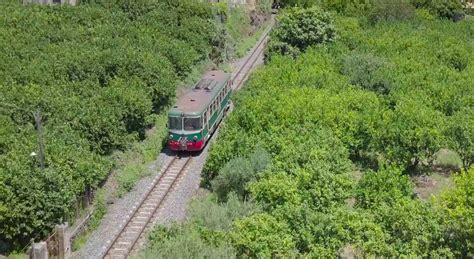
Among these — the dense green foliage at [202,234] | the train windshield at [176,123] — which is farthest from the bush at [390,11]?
the dense green foliage at [202,234]

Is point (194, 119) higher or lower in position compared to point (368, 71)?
higher

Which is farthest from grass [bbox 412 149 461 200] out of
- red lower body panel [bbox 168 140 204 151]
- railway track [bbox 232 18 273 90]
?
railway track [bbox 232 18 273 90]

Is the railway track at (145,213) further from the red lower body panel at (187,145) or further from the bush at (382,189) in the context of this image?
the bush at (382,189)

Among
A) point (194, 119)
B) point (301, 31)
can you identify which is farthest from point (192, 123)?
point (301, 31)

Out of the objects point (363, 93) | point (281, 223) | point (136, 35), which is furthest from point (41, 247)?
point (136, 35)

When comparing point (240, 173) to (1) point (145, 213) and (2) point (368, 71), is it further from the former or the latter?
(2) point (368, 71)

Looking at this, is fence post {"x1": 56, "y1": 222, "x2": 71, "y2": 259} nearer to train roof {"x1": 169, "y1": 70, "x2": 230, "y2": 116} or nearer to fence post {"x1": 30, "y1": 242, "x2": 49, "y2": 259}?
fence post {"x1": 30, "y1": 242, "x2": 49, "y2": 259}
